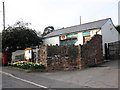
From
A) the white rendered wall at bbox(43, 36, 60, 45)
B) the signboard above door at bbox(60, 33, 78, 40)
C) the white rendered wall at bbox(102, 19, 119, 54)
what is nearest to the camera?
the white rendered wall at bbox(102, 19, 119, 54)

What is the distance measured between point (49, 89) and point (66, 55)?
254 inches

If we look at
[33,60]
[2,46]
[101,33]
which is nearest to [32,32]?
[2,46]

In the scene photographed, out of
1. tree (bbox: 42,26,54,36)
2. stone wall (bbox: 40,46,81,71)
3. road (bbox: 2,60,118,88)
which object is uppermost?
tree (bbox: 42,26,54,36)

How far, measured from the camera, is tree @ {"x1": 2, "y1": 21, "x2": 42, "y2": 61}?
19547 mm

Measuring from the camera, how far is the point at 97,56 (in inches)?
596

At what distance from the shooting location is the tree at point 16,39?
19.5 meters

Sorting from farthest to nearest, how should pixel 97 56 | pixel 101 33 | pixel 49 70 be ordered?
pixel 101 33, pixel 97 56, pixel 49 70

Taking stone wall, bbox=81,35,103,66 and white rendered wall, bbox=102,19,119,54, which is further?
white rendered wall, bbox=102,19,119,54

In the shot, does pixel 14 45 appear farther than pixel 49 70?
Yes

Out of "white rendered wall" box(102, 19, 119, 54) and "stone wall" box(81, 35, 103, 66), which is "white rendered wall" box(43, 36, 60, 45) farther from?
"stone wall" box(81, 35, 103, 66)

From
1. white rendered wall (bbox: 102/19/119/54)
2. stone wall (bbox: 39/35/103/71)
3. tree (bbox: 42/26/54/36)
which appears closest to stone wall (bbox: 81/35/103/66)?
stone wall (bbox: 39/35/103/71)

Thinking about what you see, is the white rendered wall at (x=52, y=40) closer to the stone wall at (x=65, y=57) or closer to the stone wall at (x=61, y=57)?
the stone wall at (x=65, y=57)

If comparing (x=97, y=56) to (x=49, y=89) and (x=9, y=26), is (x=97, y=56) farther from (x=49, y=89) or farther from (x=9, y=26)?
(x=9, y=26)

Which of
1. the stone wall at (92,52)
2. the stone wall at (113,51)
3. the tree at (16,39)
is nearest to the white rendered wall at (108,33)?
the stone wall at (113,51)
